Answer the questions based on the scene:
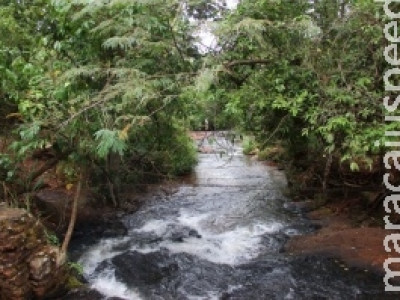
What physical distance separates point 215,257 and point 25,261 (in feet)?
9.13

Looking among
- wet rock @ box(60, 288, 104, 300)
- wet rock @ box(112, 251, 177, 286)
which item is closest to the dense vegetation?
wet rock @ box(112, 251, 177, 286)

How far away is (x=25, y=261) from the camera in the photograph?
15.5 ft

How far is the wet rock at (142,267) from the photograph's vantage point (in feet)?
17.8

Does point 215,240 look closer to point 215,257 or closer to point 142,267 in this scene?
point 215,257

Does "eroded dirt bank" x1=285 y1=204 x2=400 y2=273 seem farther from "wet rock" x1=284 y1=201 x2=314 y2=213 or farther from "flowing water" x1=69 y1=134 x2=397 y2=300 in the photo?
"wet rock" x1=284 y1=201 x2=314 y2=213

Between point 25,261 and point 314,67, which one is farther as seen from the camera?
point 314,67

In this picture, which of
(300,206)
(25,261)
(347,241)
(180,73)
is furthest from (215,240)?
(25,261)

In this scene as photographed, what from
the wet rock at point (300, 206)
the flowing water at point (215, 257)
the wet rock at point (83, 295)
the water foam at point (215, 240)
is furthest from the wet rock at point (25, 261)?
the wet rock at point (300, 206)

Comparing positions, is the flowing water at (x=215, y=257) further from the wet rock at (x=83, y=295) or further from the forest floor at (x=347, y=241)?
the forest floor at (x=347, y=241)

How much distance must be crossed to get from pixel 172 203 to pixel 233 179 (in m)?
2.89

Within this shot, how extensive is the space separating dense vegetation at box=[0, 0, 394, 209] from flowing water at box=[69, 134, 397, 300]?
4.03 ft

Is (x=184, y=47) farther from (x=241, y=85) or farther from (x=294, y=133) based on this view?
(x=294, y=133)

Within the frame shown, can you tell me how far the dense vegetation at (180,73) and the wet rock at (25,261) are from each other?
3.72ft

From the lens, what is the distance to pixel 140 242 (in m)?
6.92
